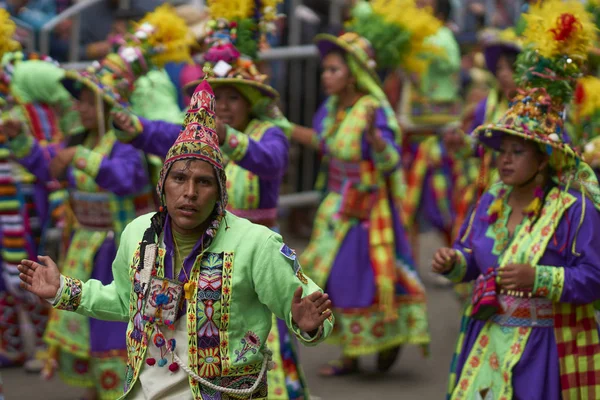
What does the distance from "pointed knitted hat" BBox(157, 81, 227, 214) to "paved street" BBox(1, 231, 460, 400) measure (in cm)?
332

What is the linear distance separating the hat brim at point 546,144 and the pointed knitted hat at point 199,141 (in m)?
1.64

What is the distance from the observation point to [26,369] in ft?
24.7

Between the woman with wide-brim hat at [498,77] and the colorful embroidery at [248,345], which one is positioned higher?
the woman with wide-brim hat at [498,77]

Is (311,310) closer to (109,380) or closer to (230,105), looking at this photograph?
(230,105)

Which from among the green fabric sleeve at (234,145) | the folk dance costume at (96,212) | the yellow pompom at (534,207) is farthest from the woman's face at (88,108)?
the yellow pompom at (534,207)

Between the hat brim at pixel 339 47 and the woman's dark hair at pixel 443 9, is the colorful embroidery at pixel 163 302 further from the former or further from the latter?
the woman's dark hair at pixel 443 9

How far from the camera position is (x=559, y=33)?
5320mm

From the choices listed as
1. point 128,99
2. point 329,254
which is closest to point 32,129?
point 128,99

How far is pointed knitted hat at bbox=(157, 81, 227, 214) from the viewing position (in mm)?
4047

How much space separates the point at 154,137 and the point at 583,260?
7.39ft

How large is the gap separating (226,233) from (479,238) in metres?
1.72

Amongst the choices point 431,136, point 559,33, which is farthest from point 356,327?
point 431,136

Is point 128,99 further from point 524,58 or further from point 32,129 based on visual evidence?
point 524,58

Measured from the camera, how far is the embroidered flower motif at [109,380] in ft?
20.9
